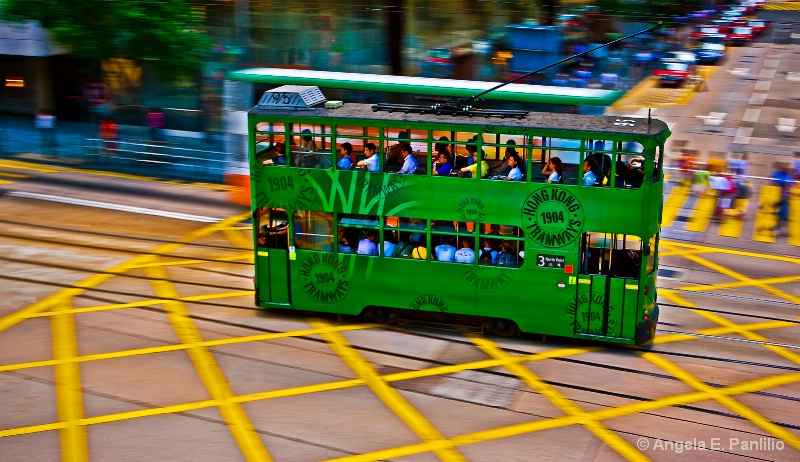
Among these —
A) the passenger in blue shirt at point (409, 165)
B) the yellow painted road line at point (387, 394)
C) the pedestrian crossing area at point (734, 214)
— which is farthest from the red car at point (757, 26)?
the yellow painted road line at point (387, 394)

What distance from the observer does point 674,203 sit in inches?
969

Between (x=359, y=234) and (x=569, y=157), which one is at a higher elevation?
(x=569, y=157)

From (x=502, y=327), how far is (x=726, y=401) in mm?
3831

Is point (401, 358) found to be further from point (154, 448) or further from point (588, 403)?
point (154, 448)

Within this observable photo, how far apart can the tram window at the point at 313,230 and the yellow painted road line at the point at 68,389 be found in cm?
417

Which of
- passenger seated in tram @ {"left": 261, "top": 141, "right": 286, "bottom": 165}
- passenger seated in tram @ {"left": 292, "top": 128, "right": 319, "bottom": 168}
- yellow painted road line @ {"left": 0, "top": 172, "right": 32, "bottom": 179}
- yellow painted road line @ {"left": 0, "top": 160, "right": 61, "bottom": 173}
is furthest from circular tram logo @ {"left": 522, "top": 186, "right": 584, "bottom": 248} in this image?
yellow painted road line @ {"left": 0, "top": 160, "right": 61, "bottom": 173}

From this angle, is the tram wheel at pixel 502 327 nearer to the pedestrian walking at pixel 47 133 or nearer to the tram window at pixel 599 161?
the tram window at pixel 599 161

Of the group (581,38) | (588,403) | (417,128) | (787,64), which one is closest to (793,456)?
(588,403)

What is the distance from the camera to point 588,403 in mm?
12938

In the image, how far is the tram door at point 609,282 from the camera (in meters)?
14.1

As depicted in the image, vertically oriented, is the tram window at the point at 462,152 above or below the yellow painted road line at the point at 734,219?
above

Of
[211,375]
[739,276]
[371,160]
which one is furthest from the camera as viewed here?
[739,276]

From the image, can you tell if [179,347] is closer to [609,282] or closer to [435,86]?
[609,282]

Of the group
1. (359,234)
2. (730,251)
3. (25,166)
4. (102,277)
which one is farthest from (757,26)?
(102,277)
